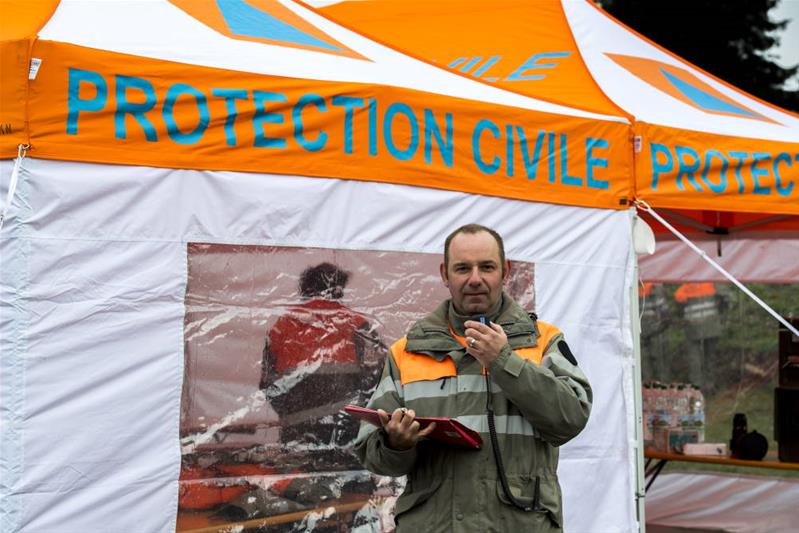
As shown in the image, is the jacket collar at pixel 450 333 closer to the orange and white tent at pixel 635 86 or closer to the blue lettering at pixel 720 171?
the orange and white tent at pixel 635 86

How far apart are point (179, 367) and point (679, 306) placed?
863 cm

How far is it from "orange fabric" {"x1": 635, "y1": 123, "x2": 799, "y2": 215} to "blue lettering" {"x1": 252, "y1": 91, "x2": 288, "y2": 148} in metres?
1.81

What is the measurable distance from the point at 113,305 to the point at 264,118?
89 centimetres

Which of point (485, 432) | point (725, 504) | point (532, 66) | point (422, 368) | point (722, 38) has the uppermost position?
point (722, 38)

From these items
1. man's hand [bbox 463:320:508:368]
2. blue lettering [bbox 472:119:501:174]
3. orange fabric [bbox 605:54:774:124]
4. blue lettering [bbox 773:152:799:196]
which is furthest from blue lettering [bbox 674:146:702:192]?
man's hand [bbox 463:320:508:368]

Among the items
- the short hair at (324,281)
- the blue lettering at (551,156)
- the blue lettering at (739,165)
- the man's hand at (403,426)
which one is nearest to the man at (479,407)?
the man's hand at (403,426)

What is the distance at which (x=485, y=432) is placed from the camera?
2934 mm

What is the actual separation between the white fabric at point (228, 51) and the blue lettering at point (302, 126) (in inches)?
4.1

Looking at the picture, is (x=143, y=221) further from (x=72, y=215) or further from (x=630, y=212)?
(x=630, y=212)

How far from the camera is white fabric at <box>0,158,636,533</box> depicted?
3.61 meters

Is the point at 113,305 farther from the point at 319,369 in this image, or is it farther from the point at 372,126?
the point at 372,126

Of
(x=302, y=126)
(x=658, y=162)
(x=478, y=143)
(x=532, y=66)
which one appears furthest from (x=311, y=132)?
(x=532, y=66)

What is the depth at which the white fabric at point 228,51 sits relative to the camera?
3.92 m

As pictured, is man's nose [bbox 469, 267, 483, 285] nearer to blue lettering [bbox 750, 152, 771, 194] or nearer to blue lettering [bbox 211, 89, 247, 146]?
blue lettering [bbox 211, 89, 247, 146]
